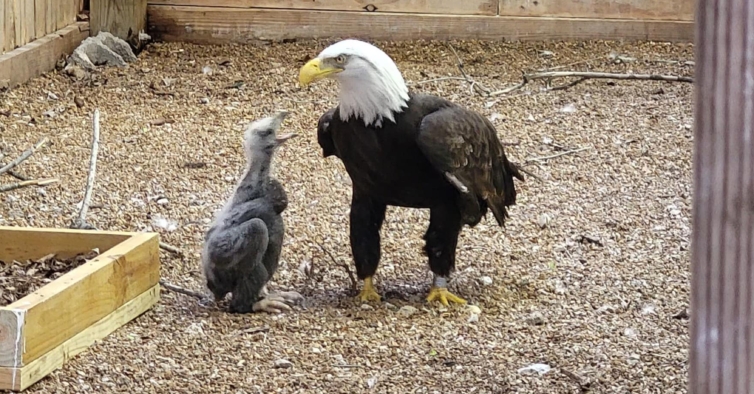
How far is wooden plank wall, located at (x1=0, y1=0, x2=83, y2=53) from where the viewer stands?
7.20m

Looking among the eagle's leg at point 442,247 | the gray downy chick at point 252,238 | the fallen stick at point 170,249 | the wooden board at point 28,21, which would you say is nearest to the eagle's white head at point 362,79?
the gray downy chick at point 252,238

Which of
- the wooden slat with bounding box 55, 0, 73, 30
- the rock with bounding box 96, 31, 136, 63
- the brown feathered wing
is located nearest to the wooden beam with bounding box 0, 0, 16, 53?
the wooden slat with bounding box 55, 0, 73, 30

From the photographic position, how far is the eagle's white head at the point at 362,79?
4.00m

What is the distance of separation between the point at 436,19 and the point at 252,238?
4.68 m

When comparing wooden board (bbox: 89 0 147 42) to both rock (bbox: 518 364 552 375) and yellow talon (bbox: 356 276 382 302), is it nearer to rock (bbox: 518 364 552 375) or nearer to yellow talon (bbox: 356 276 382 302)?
yellow talon (bbox: 356 276 382 302)

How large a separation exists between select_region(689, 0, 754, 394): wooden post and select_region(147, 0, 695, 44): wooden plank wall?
24.4 ft

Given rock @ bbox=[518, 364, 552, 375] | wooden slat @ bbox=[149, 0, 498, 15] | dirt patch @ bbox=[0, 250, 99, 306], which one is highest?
wooden slat @ bbox=[149, 0, 498, 15]

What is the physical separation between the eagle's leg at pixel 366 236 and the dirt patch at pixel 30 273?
959mm

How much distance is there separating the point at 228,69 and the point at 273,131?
3.71m

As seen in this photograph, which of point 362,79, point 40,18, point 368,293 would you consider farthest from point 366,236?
point 40,18

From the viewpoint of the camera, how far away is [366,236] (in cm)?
435

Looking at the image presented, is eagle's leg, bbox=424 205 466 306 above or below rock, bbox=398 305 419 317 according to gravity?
above

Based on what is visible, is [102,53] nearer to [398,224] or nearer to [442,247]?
[398,224]

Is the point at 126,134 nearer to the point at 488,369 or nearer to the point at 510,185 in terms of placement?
the point at 510,185
